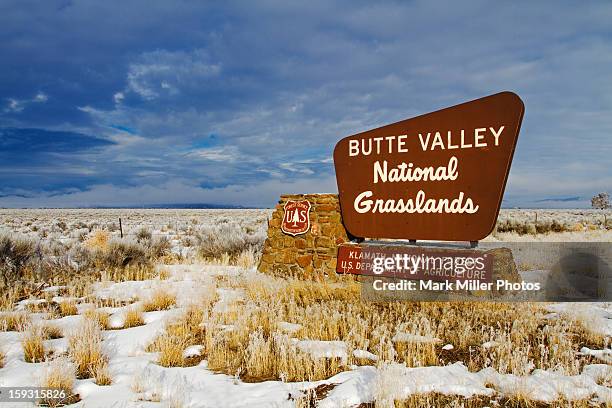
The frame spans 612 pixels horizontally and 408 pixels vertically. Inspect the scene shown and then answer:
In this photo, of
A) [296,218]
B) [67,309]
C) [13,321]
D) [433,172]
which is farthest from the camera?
[296,218]

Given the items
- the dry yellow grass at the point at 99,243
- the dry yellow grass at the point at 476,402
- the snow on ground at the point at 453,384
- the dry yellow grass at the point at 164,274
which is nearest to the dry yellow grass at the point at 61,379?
the snow on ground at the point at 453,384

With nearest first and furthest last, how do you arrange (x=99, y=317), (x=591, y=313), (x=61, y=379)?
(x=61, y=379), (x=99, y=317), (x=591, y=313)

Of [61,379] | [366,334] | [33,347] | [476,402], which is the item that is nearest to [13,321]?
[33,347]

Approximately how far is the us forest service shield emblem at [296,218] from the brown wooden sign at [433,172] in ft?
3.26

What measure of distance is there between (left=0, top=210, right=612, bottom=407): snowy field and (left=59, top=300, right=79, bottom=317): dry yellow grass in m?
0.02

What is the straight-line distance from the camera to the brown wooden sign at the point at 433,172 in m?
7.42

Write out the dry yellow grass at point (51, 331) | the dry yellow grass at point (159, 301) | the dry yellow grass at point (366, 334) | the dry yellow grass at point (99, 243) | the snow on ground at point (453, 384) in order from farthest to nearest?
the dry yellow grass at point (99, 243) < the dry yellow grass at point (159, 301) < the dry yellow grass at point (51, 331) < the dry yellow grass at point (366, 334) < the snow on ground at point (453, 384)

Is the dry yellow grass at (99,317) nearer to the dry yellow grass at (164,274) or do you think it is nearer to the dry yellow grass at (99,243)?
the dry yellow grass at (164,274)

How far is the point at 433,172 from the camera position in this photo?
799cm

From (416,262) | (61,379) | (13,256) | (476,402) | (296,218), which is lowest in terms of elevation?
(476,402)

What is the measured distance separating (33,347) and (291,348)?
121 inches

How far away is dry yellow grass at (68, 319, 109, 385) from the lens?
15.0ft

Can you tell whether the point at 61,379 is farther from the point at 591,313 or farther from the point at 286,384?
the point at 591,313

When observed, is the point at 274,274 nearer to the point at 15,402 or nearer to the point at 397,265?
the point at 397,265
